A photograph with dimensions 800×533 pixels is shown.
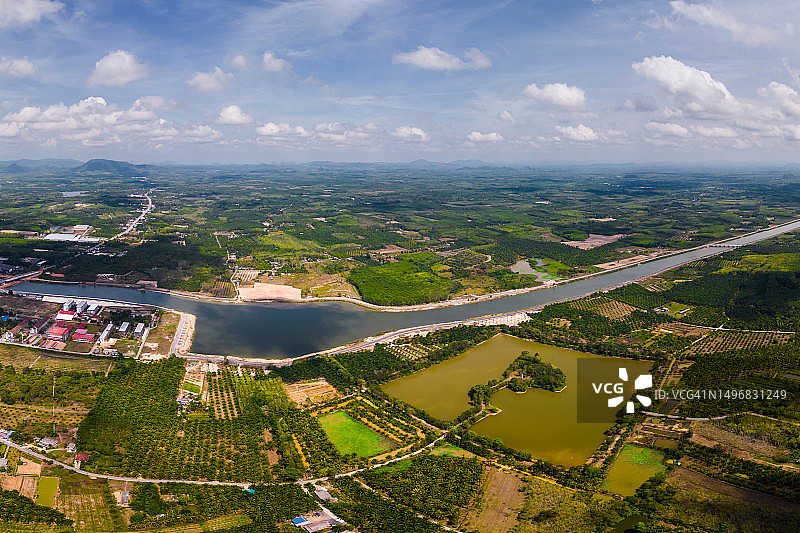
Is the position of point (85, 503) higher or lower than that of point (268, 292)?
lower

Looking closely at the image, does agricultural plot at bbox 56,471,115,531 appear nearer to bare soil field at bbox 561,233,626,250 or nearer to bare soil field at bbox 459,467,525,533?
bare soil field at bbox 459,467,525,533

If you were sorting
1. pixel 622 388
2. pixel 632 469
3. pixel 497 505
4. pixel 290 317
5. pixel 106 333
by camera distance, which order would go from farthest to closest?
pixel 290 317
pixel 106 333
pixel 622 388
pixel 632 469
pixel 497 505

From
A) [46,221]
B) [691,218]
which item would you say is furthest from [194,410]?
[691,218]

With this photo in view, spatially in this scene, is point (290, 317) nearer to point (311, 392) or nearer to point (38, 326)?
point (311, 392)

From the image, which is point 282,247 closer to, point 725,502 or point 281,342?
point 281,342

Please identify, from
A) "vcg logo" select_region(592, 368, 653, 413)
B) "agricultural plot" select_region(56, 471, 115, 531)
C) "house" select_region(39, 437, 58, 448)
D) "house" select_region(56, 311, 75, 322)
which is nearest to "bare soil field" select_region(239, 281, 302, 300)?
"house" select_region(56, 311, 75, 322)

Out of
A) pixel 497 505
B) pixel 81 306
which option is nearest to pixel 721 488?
pixel 497 505
